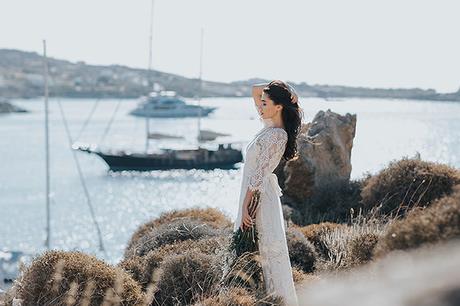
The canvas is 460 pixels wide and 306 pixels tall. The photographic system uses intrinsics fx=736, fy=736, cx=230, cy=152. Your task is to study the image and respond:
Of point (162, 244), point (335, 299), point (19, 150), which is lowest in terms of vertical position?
point (19, 150)

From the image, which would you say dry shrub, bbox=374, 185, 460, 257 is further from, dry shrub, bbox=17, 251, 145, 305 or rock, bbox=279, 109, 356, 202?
rock, bbox=279, 109, 356, 202

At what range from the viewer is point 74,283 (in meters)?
6.02

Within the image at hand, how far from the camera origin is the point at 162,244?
8484mm

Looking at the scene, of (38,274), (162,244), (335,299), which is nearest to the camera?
(335,299)

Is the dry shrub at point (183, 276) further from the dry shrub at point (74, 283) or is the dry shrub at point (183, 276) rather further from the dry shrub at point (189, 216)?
Result: the dry shrub at point (189, 216)

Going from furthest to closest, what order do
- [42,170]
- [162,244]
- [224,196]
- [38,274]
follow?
[42,170]
[224,196]
[162,244]
[38,274]

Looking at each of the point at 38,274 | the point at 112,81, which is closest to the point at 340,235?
the point at 38,274

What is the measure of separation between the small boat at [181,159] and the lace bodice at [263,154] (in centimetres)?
5351

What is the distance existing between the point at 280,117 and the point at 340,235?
3.17 m

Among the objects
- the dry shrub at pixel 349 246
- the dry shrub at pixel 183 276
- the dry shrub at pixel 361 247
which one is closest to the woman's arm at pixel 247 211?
the dry shrub at pixel 183 276

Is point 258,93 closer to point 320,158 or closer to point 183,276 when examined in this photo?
point 183,276

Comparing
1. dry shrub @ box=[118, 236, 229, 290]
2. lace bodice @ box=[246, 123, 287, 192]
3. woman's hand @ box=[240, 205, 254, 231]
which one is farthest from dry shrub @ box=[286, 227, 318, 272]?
lace bodice @ box=[246, 123, 287, 192]

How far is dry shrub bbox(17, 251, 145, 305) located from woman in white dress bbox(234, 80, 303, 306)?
1.15 metres

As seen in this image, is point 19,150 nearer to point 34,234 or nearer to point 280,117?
point 34,234
